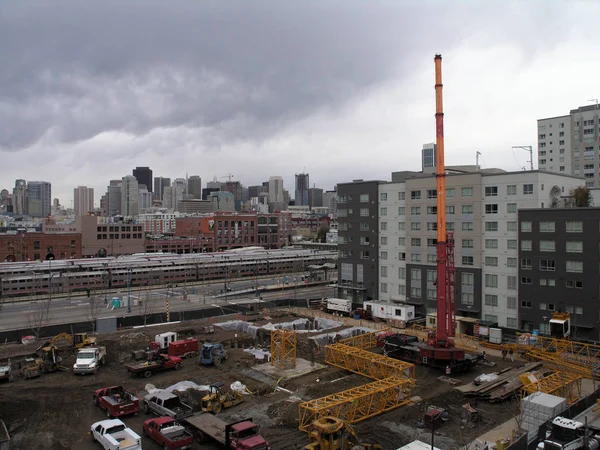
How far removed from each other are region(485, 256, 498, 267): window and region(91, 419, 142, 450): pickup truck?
33.6 meters

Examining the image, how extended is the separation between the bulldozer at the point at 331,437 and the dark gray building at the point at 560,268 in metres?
25.7

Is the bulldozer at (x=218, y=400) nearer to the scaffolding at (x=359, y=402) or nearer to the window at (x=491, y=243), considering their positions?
the scaffolding at (x=359, y=402)

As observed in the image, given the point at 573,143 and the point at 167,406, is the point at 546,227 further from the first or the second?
the point at 573,143

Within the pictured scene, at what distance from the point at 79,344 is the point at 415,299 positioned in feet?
101

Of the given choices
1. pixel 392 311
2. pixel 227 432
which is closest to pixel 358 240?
pixel 392 311

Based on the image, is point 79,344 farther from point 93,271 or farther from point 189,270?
point 189,270

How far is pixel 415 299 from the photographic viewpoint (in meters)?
47.8

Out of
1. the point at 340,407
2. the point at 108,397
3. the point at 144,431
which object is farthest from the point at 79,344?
the point at 340,407

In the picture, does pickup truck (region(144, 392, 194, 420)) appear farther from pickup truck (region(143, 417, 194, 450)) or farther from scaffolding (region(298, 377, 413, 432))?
scaffolding (region(298, 377, 413, 432))

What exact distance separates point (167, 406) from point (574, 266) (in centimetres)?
3211

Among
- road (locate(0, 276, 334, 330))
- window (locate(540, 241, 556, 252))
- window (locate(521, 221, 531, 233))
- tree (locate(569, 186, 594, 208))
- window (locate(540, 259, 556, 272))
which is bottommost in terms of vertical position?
road (locate(0, 276, 334, 330))

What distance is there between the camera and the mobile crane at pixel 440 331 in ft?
99.0

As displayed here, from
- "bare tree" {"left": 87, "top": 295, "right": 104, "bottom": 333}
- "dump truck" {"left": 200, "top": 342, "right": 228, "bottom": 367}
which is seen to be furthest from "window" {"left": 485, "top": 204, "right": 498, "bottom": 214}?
"bare tree" {"left": 87, "top": 295, "right": 104, "bottom": 333}

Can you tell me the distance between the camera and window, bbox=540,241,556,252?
126 ft
